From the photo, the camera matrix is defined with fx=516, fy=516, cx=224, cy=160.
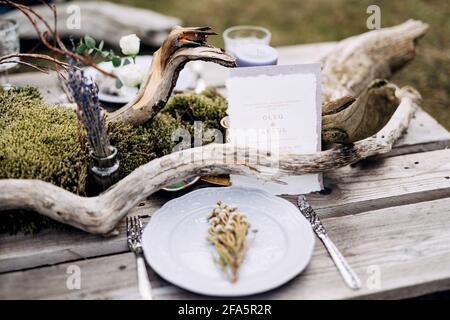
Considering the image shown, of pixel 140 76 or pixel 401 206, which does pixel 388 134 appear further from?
pixel 140 76

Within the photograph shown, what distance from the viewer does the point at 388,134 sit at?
166cm

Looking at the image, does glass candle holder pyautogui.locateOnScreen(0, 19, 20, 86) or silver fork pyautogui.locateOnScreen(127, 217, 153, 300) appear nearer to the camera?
silver fork pyautogui.locateOnScreen(127, 217, 153, 300)

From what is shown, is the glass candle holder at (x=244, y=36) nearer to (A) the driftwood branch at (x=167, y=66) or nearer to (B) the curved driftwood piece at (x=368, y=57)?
(B) the curved driftwood piece at (x=368, y=57)

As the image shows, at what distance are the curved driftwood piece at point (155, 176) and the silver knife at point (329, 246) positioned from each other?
104 mm

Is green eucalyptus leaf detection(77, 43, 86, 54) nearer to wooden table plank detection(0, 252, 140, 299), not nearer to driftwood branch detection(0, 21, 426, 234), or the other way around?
driftwood branch detection(0, 21, 426, 234)

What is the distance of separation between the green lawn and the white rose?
2.46 m

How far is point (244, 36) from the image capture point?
6.97ft

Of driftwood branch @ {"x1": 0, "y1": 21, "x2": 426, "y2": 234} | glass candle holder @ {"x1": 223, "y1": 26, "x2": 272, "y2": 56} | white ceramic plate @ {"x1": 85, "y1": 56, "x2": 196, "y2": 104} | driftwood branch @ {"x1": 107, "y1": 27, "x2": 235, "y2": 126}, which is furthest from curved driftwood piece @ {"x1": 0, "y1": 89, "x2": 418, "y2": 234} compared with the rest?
glass candle holder @ {"x1": 223, "y1": 26, "x2": 272, "y2": 56}

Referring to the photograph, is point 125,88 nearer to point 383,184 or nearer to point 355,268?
point 383,184

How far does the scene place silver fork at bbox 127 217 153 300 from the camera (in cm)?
121

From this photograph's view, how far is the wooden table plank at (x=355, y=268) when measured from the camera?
1.21 m

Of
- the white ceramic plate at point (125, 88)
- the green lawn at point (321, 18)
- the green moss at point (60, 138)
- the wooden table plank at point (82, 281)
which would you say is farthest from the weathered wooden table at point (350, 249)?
the green lawn at point (321, 18)
